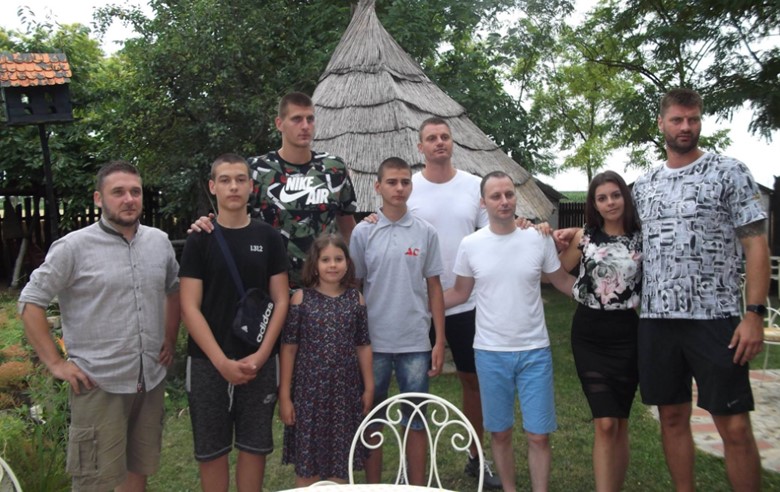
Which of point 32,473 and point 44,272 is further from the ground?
point 44,272

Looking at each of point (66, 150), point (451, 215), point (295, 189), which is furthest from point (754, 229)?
point (66, 150)

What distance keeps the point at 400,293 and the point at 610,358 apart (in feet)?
3.52

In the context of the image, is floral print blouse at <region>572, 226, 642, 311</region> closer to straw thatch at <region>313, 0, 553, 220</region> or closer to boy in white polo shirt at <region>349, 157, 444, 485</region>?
boy in white polo shirt at <region>349, 157, 444, 485</region>

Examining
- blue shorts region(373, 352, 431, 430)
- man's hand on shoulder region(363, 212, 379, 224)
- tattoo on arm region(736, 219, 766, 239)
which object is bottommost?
blue shorts region(373, 352, 431, 430)

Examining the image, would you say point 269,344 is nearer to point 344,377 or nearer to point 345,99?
point 344,377

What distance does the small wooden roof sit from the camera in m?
5.55

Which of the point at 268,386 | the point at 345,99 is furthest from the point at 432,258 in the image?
the point at 345,99

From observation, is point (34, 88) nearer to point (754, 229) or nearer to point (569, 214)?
point (754, 229)

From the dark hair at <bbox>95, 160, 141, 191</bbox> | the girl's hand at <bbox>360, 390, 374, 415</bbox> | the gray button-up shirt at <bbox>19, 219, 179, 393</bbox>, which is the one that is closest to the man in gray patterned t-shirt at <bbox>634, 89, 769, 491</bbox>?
the girl's hand at <bbox>360, 390, 374, 415</bbox>

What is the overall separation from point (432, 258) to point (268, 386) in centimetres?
104

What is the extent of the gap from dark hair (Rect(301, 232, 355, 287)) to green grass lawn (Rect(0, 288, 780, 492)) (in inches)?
60.5

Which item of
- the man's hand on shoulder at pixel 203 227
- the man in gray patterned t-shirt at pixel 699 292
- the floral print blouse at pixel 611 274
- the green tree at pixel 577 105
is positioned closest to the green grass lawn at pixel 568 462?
the man in gray patterned t-shirt at pixel 699 292

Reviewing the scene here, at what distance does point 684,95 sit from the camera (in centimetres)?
301

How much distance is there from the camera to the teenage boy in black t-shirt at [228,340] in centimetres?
291
